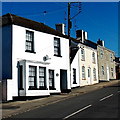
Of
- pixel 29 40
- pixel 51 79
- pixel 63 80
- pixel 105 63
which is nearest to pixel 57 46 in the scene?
pixel 51 79

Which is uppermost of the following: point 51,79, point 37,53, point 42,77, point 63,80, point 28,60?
point 37,53

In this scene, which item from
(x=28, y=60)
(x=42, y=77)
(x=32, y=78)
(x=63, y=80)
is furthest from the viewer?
(x=63, y=80)

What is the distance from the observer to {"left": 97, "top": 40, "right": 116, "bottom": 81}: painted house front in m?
43.1

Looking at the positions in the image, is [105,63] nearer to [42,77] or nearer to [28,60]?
[42,77]

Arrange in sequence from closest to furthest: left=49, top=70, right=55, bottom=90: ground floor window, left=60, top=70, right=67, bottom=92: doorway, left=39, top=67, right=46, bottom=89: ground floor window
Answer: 1. left=39, top=67, right=46, bottom=89: ground floor window
2. left=49, top=70, right=55, bottom=90: ground floor window
3. left=60, top=70, right=67, bottom=92: doorway

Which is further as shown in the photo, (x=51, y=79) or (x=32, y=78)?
(x=51, y=79)

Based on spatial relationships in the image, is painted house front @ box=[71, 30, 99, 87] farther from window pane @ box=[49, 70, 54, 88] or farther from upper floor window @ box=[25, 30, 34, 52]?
upper floor window @ box=[25, 30, 34, 52]

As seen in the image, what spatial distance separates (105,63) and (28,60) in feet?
85.3

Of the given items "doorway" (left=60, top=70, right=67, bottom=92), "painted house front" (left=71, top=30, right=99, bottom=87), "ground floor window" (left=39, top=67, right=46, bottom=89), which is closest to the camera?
"ground floor window" (left=39, top=67, right=46, bottom=89)

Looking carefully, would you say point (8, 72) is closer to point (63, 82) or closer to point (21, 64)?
point (21, 64)

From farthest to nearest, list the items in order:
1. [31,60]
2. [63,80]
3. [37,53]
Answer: [63,80] < [37,53] < [31,60]

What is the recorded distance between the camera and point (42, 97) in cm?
2322

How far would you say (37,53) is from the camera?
78.0 ft

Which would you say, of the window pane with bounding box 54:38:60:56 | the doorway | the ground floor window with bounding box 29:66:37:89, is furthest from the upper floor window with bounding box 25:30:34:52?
the doorway
